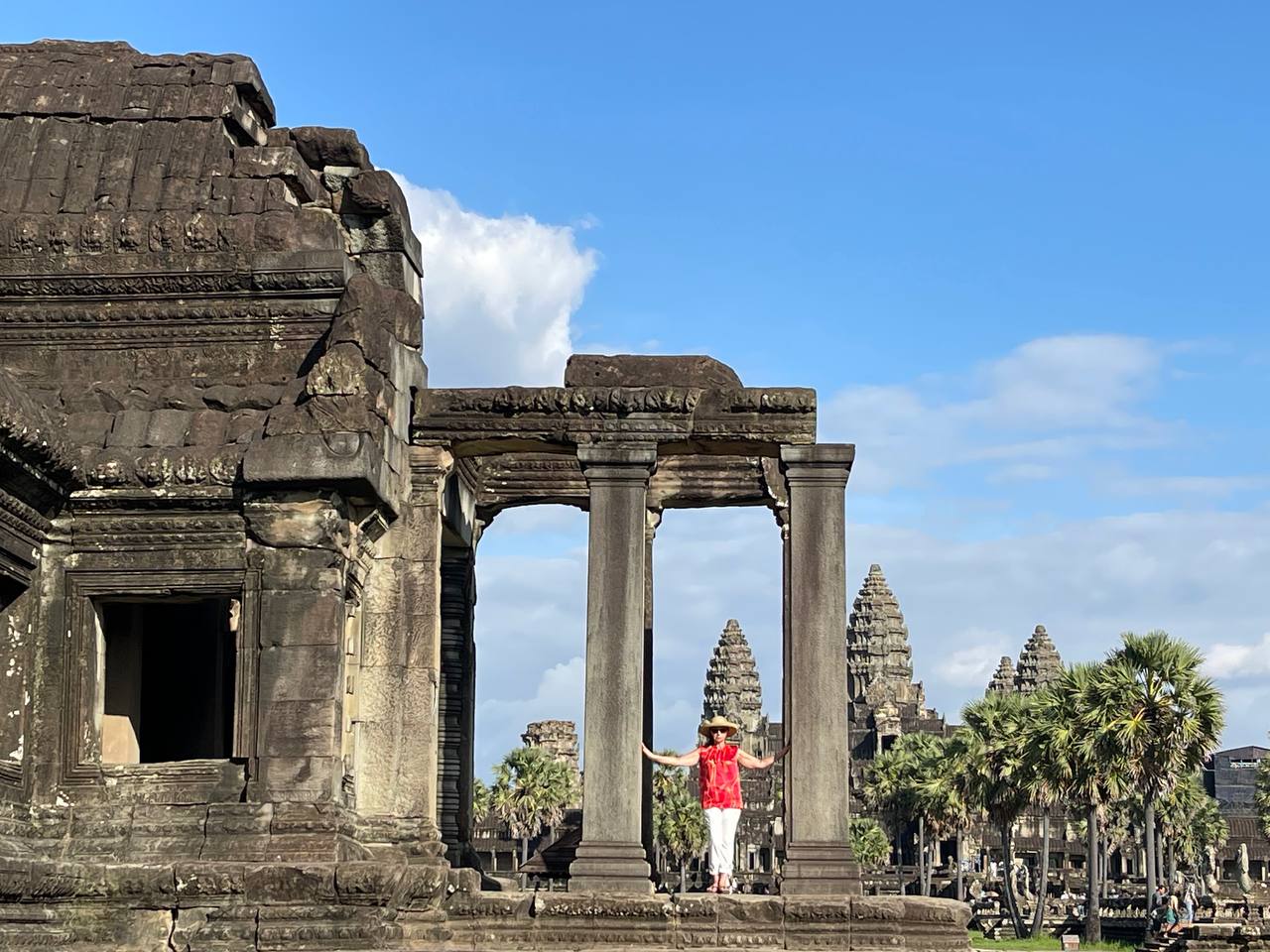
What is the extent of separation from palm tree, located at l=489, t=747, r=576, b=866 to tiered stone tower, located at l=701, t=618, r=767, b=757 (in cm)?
4399

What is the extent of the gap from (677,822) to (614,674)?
57823 mm

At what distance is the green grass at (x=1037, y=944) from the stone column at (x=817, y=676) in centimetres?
3077

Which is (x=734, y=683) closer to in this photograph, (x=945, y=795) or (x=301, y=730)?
(x=945, y=795)

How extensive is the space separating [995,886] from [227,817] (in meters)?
67.7

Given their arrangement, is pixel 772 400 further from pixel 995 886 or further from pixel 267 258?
pixel 995 886

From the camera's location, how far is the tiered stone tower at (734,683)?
11981 centimetres

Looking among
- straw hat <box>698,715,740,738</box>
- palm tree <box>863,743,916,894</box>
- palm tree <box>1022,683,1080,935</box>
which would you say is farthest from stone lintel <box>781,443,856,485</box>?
palm tree <box>863,743,916,894</box>

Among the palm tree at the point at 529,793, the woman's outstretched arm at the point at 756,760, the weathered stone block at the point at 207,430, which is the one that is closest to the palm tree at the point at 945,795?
the palm tree at the point at 529,793

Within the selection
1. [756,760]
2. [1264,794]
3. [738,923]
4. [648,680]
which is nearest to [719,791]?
[756,760]

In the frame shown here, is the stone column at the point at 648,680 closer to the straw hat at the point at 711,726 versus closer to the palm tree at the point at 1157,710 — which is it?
the straw hat at the point at 711,726

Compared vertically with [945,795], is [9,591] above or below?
above

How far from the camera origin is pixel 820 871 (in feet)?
52.0

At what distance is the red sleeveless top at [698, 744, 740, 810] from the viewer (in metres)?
16.4

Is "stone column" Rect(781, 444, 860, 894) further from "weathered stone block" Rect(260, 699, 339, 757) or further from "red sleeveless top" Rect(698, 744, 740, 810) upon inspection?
"weathered stone block" Rect(260, 699, 339, 757)
